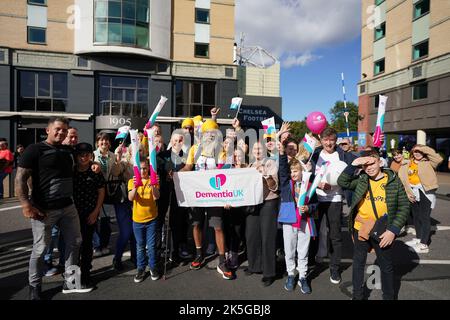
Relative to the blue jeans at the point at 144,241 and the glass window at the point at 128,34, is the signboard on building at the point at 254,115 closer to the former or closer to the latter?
the glass window at the point at 128,34

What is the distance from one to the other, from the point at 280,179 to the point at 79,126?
18372mm

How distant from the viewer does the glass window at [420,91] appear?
21641 mm

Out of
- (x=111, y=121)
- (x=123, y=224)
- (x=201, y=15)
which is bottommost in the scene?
(x=123, y=224)

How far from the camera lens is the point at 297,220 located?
12.1 feet

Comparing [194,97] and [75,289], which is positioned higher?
[194,97]

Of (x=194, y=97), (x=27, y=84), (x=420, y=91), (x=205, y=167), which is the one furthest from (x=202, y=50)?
(x=205, y=167)

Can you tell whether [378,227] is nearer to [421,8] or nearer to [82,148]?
[82,148]

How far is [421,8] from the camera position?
22062mm

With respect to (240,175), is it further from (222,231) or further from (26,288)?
(26,288)

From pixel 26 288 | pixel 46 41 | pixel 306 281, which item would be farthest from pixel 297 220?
pixel 46 41

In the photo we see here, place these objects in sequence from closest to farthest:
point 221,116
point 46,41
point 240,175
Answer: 1. point 240,175
2. point 46,41
3. point 221,116

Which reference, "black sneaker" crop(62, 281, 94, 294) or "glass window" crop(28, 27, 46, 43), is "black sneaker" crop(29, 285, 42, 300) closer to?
"black sneaker" crop(62, 281, 94, 294)

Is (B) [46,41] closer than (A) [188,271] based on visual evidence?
No

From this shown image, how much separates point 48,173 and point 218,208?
2.15 meters
